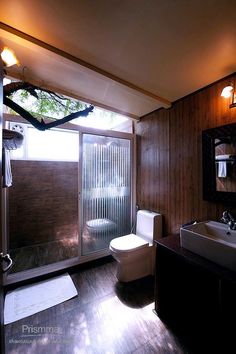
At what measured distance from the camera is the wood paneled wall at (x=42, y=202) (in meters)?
2.93

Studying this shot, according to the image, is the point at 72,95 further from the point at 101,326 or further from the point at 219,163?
the point at 101,326

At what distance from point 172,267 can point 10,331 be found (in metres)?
1.56

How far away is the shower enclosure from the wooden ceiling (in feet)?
2.89

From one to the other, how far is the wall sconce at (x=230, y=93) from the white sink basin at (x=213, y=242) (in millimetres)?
1158

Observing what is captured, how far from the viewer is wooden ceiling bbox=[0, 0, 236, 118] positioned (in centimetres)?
116

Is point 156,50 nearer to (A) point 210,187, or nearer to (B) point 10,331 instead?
(A) point 210,187

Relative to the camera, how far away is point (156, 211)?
8.06ft

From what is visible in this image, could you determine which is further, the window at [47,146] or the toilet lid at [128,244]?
the window at [47,146]

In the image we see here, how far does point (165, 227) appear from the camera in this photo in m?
2.31

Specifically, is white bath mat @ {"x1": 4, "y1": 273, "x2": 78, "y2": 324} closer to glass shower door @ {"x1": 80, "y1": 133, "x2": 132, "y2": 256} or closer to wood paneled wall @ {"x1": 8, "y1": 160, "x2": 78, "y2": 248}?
glass shower door @ {"x1": 80, "y1": 133, "x2": 132, "y2": 256}

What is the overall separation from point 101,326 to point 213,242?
1.27 m

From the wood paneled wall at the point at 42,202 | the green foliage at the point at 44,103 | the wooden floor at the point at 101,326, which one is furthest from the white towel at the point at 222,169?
the wood paneled wall at the point at 42,202

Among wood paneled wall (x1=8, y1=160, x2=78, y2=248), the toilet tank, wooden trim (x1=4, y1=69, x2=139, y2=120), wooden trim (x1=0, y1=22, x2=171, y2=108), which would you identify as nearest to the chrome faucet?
the toilet tank

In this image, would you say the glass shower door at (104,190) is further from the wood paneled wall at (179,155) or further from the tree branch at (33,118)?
the tree branch at (33,118)
